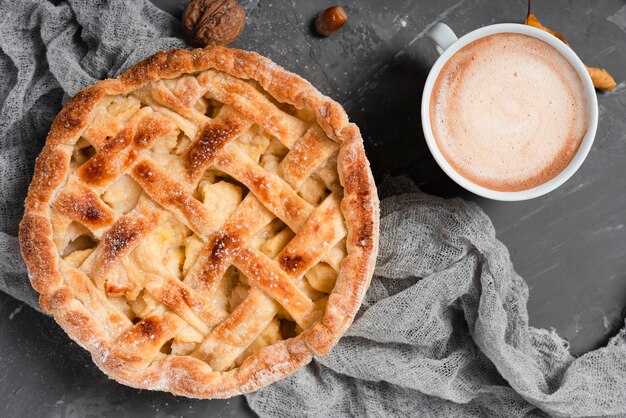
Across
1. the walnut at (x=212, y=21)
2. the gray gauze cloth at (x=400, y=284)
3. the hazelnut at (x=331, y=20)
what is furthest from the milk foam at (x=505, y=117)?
the walnut at (x=212, y=21)

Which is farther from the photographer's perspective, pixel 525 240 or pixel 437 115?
pixel 525 240

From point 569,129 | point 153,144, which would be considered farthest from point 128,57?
point 569,129

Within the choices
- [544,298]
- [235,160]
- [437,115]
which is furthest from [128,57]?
[544,298]

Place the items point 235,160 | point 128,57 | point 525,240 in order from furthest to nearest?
1. point 525,240
2. point 128,57
3. point 235,160

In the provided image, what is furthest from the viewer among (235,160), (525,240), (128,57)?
(525,240)

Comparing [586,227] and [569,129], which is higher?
[569,129]

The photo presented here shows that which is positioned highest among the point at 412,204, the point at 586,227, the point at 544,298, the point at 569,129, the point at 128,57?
the point at 128,57

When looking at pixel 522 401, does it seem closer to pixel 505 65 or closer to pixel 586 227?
pixel 586 227

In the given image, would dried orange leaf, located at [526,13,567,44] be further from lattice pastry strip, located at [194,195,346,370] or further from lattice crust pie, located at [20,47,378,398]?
lattice pastry strip, located at [194,195,346,370]
